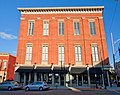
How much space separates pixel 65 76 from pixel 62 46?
6.16 m

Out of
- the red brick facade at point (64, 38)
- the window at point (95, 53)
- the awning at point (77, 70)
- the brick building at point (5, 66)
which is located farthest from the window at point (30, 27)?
the window at point (95, 53)

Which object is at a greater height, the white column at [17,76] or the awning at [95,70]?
the awning at [95,70]

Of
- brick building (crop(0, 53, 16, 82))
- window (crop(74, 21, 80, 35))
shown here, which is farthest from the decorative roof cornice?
brick building (crop(0, 53, 16, 82))

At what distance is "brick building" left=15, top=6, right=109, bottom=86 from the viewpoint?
26.8m

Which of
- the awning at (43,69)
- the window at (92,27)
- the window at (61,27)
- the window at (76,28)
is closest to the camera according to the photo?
the awning at (43,69)

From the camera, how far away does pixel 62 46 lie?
29.0 meters

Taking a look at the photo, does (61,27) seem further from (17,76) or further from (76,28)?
(17,76)

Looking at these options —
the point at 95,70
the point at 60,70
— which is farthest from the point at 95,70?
the point at 60,70

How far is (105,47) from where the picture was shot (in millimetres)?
28234

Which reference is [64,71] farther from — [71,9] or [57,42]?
[71,9]

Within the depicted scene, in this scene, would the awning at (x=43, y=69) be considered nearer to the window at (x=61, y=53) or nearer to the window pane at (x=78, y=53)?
the window at (x=61, y=53)

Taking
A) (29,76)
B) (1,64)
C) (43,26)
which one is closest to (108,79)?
(29,76)

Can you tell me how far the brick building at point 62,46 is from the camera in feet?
88.0

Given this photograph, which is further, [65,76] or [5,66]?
[5,66]
